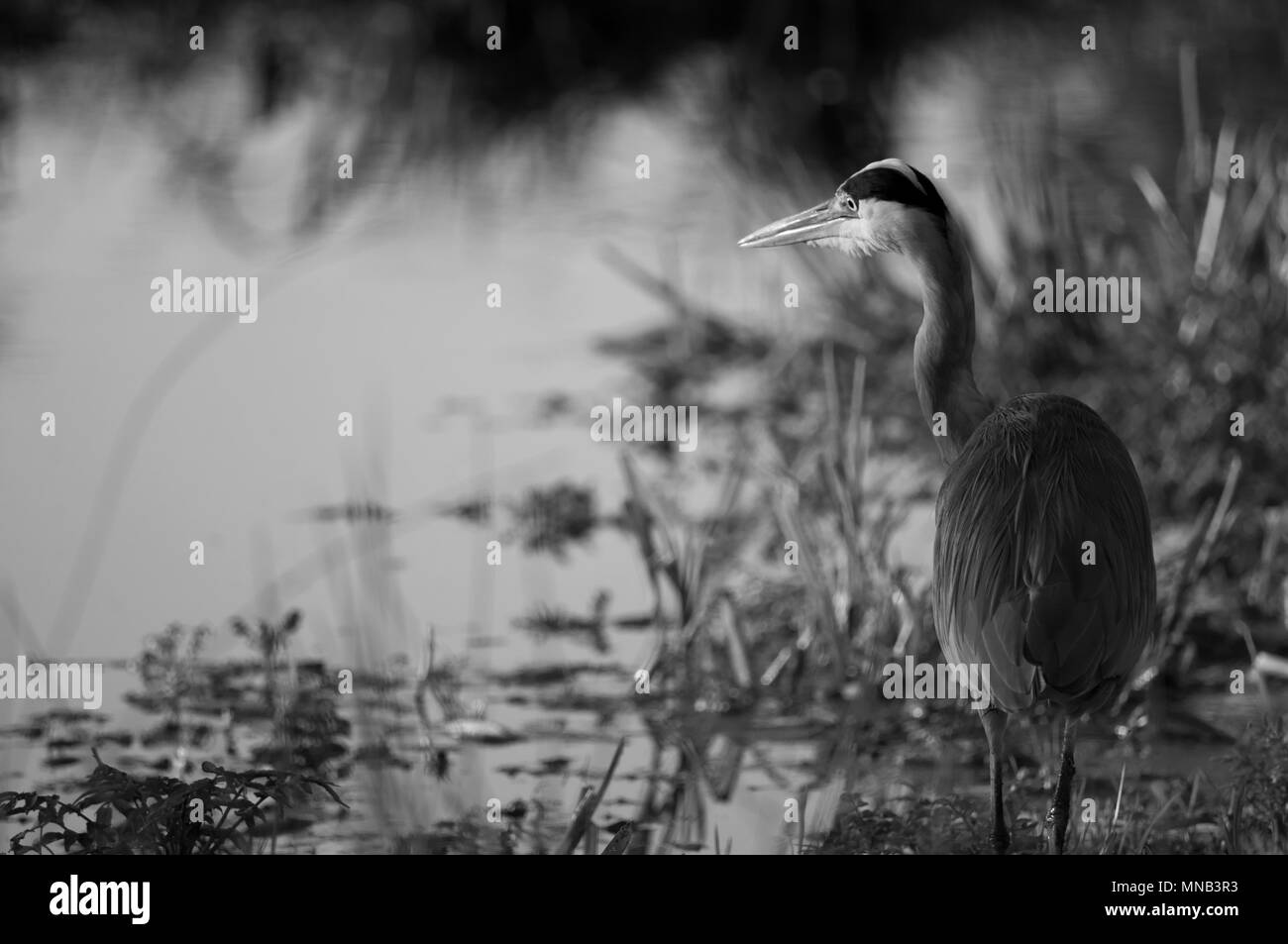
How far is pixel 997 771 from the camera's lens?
4664mm

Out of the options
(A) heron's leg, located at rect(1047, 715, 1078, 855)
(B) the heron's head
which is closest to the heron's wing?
(A) heron's leg, located at rect(1047, 715, 1078, 855)

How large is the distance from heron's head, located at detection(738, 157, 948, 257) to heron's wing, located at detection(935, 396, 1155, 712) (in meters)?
0.61

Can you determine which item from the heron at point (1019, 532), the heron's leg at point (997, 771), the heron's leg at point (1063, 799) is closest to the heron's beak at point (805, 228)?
the heron at point (1019, 532)

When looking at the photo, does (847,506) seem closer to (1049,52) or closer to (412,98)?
(412,98)

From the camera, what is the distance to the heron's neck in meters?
5.36

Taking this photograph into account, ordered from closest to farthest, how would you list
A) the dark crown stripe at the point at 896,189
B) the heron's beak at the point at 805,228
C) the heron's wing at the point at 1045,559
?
the heron's wing at the point at 1045,559 < the dark crown stripe at the point at 896,189 < the heron's beak at the point at 805,228

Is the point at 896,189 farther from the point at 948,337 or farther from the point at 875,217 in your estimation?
the point at 948,337

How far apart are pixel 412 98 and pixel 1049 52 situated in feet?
18.2

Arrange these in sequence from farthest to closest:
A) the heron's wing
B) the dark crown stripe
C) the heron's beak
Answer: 1. the heron's beak
2. the dark crown stripe
3. the heron's wing

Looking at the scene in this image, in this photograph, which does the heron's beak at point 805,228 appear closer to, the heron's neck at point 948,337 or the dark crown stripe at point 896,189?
the dark crown stripe at point 896,189

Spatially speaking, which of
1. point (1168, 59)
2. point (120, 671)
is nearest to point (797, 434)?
point (120, 671)

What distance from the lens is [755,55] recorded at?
14242mm

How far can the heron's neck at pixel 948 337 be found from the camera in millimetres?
5359

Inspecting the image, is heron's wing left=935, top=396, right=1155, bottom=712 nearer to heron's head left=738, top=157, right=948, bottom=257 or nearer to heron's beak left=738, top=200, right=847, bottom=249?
heron's head left=738, top=157, right=948, bottom=257
